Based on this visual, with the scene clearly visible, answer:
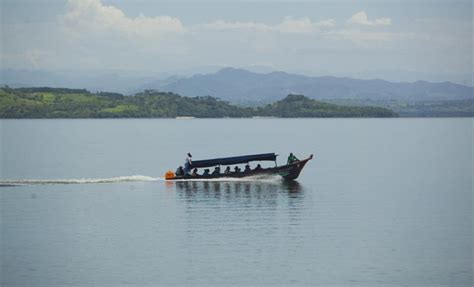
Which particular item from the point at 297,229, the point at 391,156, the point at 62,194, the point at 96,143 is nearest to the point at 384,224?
the point at 297,229

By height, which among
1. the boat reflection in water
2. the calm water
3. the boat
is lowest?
the calm water

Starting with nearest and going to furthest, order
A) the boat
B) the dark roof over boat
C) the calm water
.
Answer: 1. the calm water
2. the dark roof over boat
3. the boat

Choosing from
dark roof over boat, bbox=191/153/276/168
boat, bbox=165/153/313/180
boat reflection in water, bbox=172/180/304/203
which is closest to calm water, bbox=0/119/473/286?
boat reflection in water, bbox=172/180/304/203

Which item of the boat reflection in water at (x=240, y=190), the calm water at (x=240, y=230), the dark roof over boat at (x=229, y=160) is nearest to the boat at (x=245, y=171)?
the dark roof over boat at (x=229, y=160)

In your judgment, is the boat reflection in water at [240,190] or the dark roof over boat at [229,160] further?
→ the dark roof over boat at [229,160]

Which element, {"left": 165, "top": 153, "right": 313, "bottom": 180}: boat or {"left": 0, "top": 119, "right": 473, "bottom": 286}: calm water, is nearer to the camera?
{"left": 0, "top": 119, "right": 473, "bottom": 286}: calm water

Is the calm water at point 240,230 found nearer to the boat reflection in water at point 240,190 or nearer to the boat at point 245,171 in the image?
the boat reflection in water at point 240,190

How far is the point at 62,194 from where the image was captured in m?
62.9

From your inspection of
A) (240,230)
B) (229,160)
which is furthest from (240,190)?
(240,230)

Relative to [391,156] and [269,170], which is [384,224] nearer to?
[269,170]

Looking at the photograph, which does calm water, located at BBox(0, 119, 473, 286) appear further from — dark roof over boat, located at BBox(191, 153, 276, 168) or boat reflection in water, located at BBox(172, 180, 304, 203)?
dark roof over boat, located at BBox(191, 153, 276, 168)

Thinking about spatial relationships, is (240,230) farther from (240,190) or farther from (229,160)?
(229,160)

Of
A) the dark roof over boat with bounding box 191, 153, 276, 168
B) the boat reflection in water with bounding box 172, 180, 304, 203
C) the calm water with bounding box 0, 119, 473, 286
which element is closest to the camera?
the calm water with bounding box 0, 119, 473, 286

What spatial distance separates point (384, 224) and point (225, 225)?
926 centimetres
